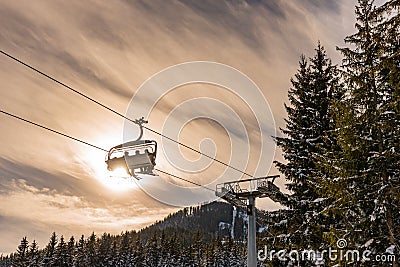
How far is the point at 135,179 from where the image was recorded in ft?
38.8

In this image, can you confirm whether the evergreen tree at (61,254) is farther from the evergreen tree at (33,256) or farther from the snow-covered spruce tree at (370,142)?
the snow-covered spruce tree at (370,142)

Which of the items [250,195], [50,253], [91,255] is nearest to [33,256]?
A: [50,253]

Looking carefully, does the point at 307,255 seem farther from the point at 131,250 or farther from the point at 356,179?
the point at 131,250

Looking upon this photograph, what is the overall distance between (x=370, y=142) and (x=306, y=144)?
5716 mm

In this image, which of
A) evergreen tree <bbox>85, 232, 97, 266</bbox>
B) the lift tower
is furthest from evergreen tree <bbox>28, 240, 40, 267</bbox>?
the lift tower

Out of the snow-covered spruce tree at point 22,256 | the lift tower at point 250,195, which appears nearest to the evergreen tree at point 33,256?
the snow-covered spruce tree at point 22,256

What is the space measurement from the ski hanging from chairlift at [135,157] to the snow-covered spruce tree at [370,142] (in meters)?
5.83

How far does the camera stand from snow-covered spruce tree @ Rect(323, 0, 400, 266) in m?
10.7

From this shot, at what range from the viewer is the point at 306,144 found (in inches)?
666

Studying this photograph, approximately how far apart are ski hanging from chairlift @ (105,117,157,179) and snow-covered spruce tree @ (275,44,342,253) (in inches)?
276

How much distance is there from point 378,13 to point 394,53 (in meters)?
1.67

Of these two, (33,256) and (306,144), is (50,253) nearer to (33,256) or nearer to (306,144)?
(33,256)

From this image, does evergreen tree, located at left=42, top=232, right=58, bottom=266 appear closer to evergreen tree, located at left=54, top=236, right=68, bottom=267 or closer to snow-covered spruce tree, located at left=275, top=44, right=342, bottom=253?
evergreen tree, located at left=54, top=236, right=68, bottom=267

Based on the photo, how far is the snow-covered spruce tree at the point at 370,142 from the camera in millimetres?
10680
